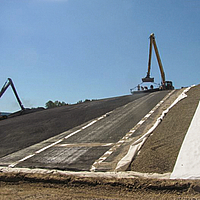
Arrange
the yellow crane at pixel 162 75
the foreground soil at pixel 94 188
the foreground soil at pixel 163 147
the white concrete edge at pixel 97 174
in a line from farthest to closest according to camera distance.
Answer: the yellow crane at pixel 162 75 → the foreground soil at pixel 163 147 → the white concrete edge at pixel 97 174 → the foreground soil at pixel 94 188

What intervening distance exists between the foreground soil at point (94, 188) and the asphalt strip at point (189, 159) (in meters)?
0.29

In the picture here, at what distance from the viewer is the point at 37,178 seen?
199 inches

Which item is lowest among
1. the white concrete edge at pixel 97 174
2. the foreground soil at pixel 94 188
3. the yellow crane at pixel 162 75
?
the foreground soil at pixel 94 188

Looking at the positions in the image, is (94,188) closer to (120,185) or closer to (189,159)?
(120,185)

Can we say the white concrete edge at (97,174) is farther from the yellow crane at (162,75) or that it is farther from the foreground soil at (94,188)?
the yellow crane at (162,75)

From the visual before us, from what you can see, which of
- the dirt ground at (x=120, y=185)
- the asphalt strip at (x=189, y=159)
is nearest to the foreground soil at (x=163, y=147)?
the dirt ground at (x=120, y=185)

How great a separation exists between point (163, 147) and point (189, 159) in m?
Result: 0.92

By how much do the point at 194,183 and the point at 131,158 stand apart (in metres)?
1.65

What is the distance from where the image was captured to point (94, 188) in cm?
436

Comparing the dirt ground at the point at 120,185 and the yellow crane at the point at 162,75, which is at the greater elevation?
the yellow crane at the point at 162,75

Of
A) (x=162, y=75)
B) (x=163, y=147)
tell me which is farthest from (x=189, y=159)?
(x=162, y=75)

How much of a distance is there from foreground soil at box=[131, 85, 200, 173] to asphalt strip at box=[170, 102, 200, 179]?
0.37ft

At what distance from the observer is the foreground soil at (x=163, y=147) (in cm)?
486

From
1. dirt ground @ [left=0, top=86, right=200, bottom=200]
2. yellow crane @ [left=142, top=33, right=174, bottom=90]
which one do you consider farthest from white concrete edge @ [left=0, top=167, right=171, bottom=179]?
yellow crane @ [left=142, top=33, right=174, bottom=90]
